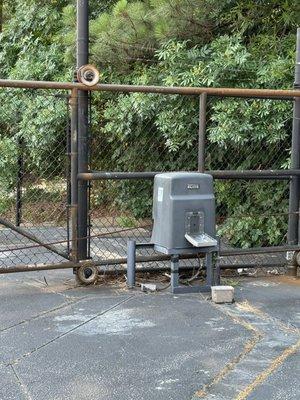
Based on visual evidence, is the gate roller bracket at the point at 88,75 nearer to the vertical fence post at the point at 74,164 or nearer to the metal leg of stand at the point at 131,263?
the vertical fence post at the point at 74,164

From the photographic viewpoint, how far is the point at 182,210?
486cm

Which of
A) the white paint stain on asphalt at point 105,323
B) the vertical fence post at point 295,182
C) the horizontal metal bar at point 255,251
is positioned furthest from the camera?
the vertical fence post at point 295,182

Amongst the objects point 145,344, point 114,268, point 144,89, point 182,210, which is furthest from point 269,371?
point 144,89

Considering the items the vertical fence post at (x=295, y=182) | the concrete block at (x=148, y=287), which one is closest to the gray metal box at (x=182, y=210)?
the concrete block at (x=148, y=287)

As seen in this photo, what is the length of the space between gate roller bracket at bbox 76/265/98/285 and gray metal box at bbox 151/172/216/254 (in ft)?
2.16

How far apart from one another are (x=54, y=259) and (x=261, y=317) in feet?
10.4

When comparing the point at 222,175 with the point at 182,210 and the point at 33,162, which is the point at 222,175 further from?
the point at 33,162

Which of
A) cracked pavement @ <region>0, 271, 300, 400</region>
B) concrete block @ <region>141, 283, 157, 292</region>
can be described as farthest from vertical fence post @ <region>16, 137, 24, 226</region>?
concrete block @ <region>141, 283, 157, 292</region>

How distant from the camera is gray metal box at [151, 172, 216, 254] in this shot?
486cm

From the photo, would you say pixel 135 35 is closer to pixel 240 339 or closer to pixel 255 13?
pixel 255 13

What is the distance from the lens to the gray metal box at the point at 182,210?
15.9ft

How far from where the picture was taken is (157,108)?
294 inches

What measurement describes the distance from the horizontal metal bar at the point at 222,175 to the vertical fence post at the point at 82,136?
131 millimetres

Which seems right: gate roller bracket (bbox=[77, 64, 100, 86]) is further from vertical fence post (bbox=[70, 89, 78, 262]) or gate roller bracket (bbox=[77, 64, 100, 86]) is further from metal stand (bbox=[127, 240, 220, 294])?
metal stand (bbox=[127, 240, 220, 294])
